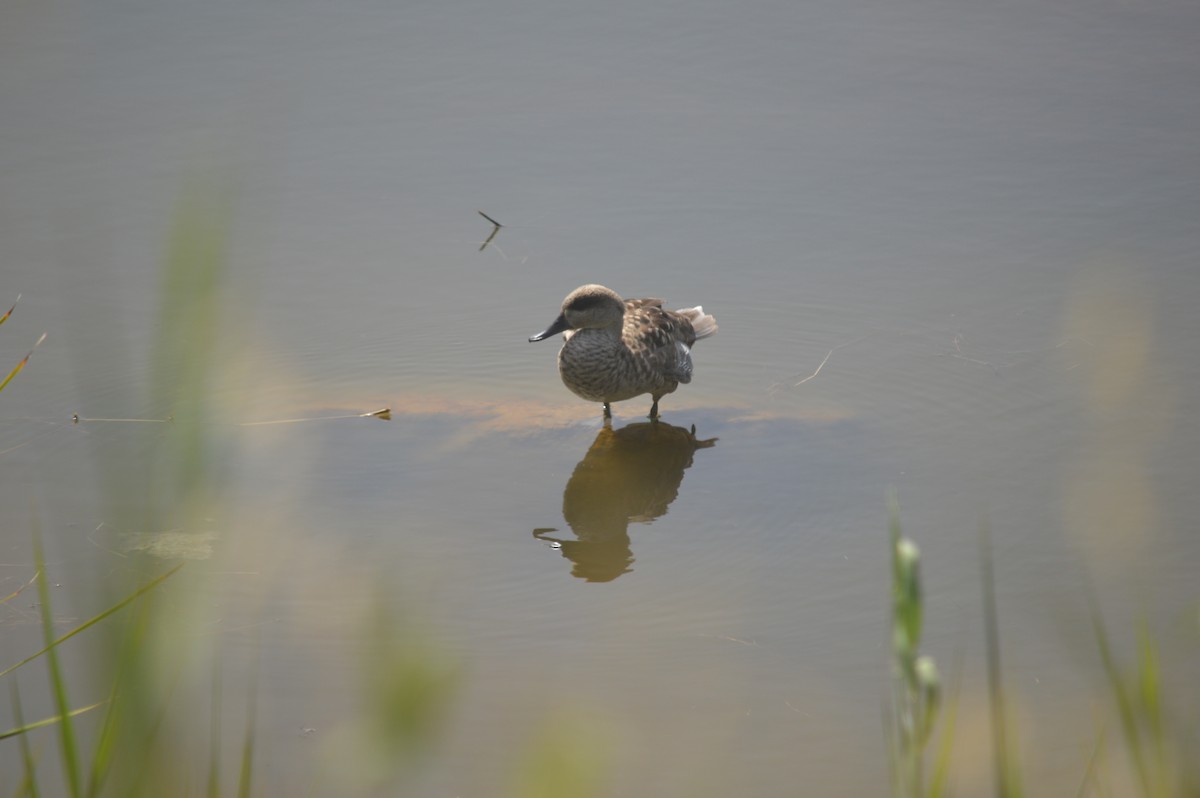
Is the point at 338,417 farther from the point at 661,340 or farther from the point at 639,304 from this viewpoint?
the point at 639,304

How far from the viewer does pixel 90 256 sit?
21.6 feet

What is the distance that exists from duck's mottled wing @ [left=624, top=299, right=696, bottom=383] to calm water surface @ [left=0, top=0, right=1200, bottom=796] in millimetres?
236

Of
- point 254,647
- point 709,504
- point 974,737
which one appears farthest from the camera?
point 709,504

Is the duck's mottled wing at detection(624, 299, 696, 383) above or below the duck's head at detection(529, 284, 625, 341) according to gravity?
below

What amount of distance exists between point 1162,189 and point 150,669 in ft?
23.4

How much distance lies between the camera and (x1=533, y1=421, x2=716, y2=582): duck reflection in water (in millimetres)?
4832

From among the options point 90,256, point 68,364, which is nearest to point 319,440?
point 68,364

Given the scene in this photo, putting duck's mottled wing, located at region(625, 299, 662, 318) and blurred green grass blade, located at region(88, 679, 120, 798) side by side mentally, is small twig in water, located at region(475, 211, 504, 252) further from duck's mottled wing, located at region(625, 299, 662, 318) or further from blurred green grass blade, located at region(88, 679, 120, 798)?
blurred green grass blade, located at region(88, 679, 120, 798)

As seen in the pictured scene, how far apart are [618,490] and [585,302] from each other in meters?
1.10

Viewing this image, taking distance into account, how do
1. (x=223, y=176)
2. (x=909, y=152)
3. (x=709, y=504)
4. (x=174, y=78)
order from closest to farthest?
(x=223, y=176)
(x=709, y=504)
(x=909, y=152)
(x=174, y=78)

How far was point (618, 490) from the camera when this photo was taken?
5434 mm

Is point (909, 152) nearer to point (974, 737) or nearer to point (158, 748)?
point (974, 737)

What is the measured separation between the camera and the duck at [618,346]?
5.90 meters

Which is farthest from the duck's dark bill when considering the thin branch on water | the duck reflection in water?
the thin branch on water
